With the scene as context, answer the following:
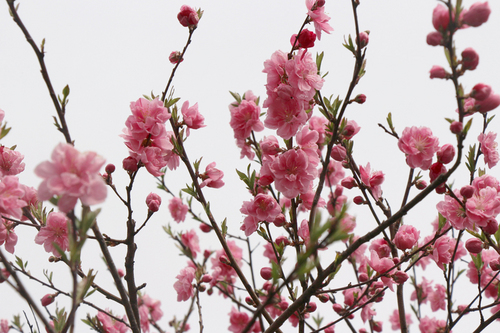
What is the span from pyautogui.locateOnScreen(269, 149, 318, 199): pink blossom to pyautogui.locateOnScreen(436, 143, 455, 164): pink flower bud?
481 mm

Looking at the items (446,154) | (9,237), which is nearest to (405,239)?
(446,154)

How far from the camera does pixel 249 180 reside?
6.10 ft

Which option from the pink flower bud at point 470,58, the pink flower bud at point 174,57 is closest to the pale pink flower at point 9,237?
the pink flower bud at point 174,57

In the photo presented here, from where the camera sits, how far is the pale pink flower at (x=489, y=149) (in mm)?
1604

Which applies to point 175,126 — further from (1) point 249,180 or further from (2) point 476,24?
(2) point 476,24

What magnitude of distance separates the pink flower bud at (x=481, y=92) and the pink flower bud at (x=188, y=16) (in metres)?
1.24

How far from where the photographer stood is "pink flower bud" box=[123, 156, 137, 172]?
5.04ft

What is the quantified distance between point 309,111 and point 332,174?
3.60 ft

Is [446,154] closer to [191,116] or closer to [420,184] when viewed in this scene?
[420,184]

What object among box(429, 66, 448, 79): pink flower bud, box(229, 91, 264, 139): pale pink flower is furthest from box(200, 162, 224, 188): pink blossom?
box(429, 66, 448, 79): pink flower bud

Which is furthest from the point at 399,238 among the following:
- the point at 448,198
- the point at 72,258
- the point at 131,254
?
the point at 72,258

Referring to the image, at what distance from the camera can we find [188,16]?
5.90ft

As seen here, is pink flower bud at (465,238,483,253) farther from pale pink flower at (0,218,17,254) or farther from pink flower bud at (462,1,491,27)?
pale pink flower at (0,218,17,254)

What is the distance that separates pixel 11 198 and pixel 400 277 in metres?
1.47
